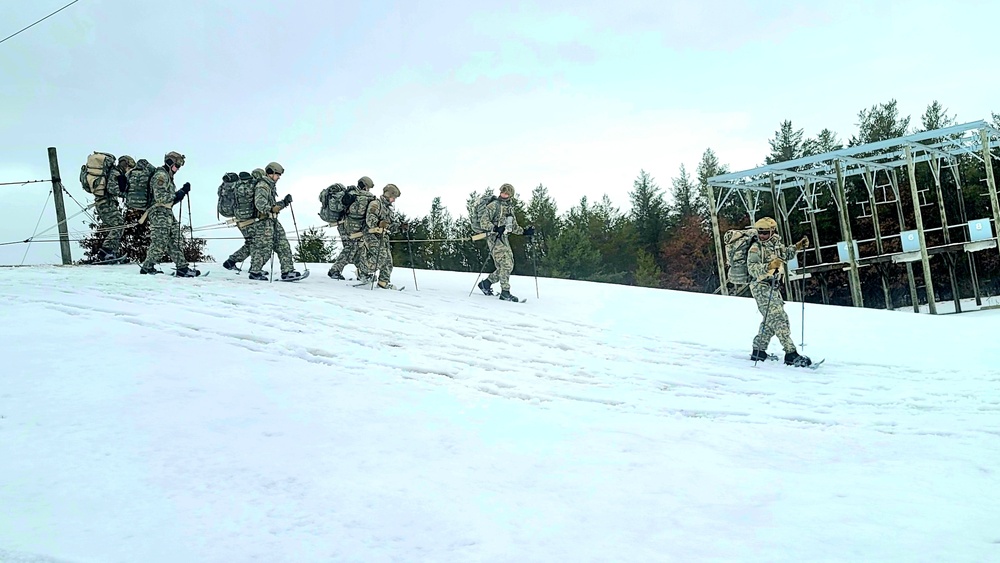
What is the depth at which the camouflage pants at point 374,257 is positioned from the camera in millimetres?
14234

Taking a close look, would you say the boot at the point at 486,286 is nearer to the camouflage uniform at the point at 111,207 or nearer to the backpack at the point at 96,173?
the camouflage uniform at the point at 111,207

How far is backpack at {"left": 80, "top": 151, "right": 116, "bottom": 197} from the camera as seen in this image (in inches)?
559

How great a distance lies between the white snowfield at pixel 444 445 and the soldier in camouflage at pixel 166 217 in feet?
7.93

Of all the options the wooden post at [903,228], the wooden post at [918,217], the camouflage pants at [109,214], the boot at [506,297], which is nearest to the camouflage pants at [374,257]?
the boot at [506,297]

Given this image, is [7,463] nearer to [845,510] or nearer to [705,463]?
[705,463]

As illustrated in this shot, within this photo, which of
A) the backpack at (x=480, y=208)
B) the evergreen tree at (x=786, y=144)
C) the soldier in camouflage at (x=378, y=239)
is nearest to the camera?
the soldier in camouflage at (x=378, y=239)

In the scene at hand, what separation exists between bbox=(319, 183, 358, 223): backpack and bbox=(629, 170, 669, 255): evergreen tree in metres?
40.3

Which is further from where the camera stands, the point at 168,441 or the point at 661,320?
the point at 661,320

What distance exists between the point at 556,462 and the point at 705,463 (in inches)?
42.3

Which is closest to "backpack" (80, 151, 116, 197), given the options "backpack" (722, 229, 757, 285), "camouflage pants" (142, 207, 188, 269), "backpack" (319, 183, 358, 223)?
"camouflage pants" (142, 207, 188, 269)

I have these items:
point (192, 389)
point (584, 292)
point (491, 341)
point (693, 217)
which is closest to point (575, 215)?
point (693, 217)

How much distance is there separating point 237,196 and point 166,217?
1.22 metres

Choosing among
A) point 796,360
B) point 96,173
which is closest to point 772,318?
point 796,360

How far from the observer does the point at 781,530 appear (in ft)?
13.1
